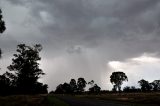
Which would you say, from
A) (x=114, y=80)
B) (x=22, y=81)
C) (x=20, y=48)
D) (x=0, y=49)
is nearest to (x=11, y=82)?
(x=22, y=81)

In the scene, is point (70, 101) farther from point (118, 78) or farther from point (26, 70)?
point (118, 78)

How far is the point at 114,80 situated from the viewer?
645 ft

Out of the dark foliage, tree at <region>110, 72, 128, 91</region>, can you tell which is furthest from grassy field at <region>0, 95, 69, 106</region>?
tree at <region>110, 72, 128, 91</region>

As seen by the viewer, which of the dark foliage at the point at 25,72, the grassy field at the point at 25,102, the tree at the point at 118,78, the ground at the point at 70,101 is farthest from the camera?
the tree at the point at 118,78

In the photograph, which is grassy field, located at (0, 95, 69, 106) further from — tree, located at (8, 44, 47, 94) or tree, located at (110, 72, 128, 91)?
tree, located at (110, 72, 128, 91)

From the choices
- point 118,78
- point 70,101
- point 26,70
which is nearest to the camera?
point 70,101

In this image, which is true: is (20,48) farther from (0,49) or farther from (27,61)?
(0,49)

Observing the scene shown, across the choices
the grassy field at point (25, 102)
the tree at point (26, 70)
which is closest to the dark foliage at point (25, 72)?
the tree at point (26, 70)

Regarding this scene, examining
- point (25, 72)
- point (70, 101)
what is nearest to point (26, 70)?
point (25, 72)

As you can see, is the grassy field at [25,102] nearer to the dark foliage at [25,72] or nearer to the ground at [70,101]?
the ground at [70,101]

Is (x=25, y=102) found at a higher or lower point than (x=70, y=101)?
lower

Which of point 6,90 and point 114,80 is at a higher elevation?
point 114,80

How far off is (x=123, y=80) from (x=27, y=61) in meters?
101

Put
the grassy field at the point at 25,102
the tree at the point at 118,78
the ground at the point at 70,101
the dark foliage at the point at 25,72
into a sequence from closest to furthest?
the grassy field at the point at 25,102, the ground at the point at 70,101, the dark foliage at the point at 25,72, the tree at the point at 118,78
